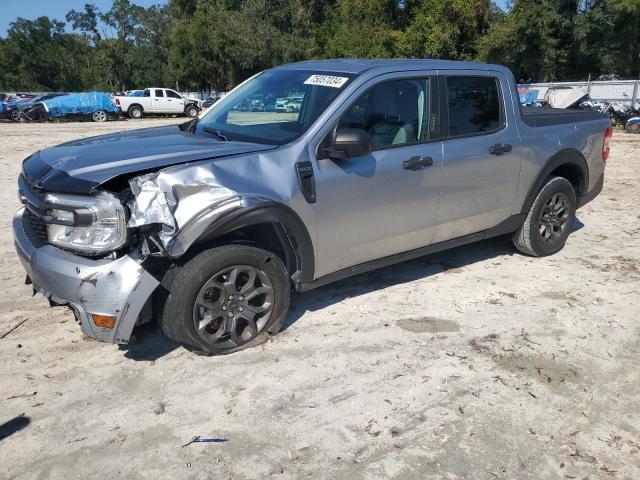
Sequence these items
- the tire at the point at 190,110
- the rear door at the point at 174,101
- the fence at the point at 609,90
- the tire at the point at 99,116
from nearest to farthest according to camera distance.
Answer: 1. the fence at the point at 609,90
2. the tire at the point at 99,116
3. the rear door at the point at 174,101
4. the tire at the point at 190,110

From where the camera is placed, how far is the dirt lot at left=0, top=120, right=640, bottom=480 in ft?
8.95

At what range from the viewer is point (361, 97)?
3918mm

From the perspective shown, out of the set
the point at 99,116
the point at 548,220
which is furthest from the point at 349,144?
the point at 99,116

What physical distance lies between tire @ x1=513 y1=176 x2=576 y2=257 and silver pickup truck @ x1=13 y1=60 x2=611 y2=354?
0.22 metres

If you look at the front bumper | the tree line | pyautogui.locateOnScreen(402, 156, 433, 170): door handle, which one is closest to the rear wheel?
the tree line

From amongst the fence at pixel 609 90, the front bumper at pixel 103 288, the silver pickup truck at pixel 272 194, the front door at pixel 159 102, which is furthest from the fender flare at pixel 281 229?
the front door at pixel 159 102

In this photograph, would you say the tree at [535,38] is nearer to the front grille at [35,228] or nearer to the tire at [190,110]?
the tire at [190,110]

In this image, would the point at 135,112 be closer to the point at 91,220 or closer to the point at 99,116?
the point at 99,116

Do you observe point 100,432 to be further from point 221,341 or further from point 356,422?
point 356,422

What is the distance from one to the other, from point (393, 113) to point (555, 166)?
206 cm

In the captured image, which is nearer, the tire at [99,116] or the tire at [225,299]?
the tire at [225,299]

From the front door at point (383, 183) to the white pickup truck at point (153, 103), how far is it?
101ft

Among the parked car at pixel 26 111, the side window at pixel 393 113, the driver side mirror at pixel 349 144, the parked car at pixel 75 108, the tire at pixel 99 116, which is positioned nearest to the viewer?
the driver side mirror at pixel 349 144

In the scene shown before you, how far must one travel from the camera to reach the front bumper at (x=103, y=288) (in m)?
3.10
